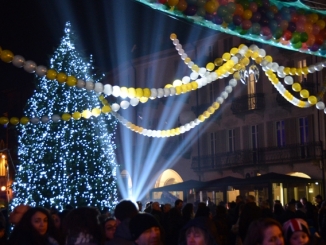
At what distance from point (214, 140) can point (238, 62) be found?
86.7 ft

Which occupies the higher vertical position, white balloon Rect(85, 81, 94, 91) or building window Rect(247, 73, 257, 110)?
building window Rect(247, 73, 257, 110)

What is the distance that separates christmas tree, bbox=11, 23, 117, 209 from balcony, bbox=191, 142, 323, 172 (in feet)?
31.1

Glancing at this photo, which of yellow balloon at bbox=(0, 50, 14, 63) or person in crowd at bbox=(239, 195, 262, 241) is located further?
person in crowd at bbox=(239, 195, 262, 241)

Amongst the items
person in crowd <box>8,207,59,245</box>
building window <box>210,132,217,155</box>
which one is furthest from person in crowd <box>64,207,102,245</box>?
building window <box>210,132,217,155</box>

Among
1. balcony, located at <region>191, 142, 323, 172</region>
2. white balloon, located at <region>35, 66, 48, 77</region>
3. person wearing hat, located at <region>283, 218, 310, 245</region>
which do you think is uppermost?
balcony, located at <region>191, 142, 323, 172</region>

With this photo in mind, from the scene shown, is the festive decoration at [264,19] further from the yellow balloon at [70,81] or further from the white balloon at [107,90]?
the white balloon at [107,90]

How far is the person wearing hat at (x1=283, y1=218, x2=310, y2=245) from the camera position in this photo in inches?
212

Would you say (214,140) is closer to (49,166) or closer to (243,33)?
(49,166)

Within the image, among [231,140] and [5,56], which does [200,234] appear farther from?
[231,140]

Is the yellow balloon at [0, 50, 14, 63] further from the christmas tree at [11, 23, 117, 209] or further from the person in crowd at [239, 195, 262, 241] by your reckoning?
the christmas tree at [11, 23, 117, 209]

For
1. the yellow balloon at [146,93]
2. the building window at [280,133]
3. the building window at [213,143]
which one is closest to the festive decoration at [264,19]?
the yellow balloon at [146,93]

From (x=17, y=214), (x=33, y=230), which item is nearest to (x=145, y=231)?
(x=33, y=230)

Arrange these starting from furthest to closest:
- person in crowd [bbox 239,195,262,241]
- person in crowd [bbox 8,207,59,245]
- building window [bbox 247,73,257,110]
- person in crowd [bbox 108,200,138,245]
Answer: building window [bbox 247,73,257,110] → person in crowd [bbox 239,195,262,241] → person in crowd [bbox 8,207,59,245] → person in crowd [bbox 108,200,138,245]

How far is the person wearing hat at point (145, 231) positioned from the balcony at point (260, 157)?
2503 centimetres
